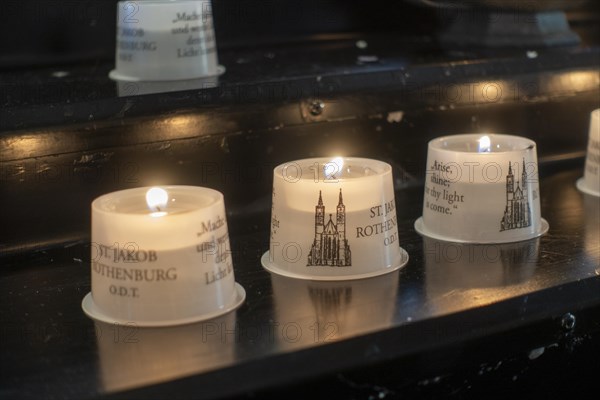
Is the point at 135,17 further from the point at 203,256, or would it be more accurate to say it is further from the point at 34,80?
the point at 203,256

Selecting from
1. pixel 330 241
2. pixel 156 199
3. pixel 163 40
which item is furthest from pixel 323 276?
pixel 163 40

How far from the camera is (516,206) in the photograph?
0.78 m

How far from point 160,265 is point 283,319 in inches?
3.7

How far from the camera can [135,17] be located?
32.9 inches

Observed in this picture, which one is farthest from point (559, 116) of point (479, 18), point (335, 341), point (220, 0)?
point (335, 341)

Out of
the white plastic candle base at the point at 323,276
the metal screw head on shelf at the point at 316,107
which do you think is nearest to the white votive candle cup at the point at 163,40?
the metal screw head on shelf at the point at 316,107

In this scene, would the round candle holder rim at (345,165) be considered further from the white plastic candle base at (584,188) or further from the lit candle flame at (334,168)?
the white plastic candle base at (584,188)

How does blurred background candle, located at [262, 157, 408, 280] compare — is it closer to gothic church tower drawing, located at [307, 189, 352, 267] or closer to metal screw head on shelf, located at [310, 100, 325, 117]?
gothic church tower drawing, located at [307, 189, 352, 267]

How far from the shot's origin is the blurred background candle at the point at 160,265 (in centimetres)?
61

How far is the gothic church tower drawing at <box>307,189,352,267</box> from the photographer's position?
69 cm

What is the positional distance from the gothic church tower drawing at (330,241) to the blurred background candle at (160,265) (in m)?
0.08

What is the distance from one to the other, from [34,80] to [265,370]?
0.41m

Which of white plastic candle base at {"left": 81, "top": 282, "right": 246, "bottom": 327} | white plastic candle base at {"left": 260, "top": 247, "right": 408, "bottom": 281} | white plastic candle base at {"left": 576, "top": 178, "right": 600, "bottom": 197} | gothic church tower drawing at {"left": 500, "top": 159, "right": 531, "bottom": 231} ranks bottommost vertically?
white plastic candle base at {"left": 576, "top": 178, "right": 600, "bottom": 197}

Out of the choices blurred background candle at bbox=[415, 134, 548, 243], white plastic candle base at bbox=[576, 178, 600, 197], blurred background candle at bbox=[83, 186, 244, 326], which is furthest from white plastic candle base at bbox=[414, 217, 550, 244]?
blurred background candle at bbox=[83, 186, 244, 326]
